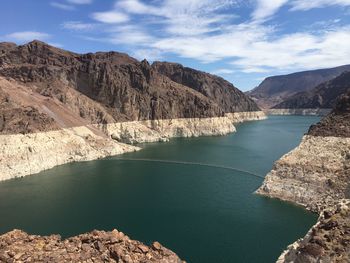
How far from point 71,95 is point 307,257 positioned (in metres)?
96.4

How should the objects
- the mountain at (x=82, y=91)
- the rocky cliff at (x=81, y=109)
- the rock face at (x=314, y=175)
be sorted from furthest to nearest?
the mountain at (x=82, y=91), the rocky cliff at (x=81, y=109), the rock face at (x=314, y=175)

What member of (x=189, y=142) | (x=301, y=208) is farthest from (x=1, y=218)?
(x=189, y=142)

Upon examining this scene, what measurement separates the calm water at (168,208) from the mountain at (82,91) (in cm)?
1899

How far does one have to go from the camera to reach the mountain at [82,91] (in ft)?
272

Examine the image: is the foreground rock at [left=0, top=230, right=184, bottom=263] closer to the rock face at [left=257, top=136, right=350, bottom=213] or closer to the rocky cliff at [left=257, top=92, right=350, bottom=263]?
the rocky cliff at [left=257, top=92, right=350, bottom=263]

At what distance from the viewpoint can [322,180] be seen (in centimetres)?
4256

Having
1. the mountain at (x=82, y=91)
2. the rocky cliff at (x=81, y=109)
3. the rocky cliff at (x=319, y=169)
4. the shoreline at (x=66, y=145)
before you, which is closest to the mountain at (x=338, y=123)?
the rocky cliff at (x=319, y=169)

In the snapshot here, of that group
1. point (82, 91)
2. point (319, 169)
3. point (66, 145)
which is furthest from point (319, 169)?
point (82, 91)

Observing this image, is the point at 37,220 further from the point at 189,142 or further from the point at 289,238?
the point at 189,142

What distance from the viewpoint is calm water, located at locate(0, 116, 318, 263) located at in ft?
112

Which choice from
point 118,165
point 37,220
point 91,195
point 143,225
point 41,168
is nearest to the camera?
point 143,225

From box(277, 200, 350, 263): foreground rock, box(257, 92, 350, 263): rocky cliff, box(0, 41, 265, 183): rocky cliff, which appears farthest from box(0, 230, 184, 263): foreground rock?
box(0, 41, 265, 183): rocky cliff

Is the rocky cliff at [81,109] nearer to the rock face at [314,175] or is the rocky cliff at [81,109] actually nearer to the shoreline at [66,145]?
the shoreline at [66,145]

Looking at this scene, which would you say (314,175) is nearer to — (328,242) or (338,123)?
(338,123)
